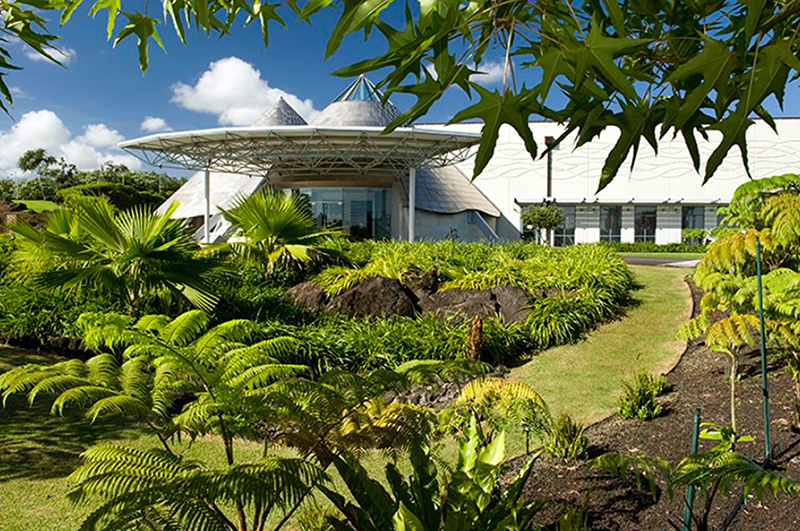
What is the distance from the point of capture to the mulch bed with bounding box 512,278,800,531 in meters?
3.98

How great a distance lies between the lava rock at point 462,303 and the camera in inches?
422

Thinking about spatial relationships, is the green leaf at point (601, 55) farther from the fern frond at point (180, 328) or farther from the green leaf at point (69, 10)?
the fern frond at point (180, 328)

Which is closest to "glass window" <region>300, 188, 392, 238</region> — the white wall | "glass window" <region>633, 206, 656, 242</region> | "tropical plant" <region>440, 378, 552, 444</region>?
"glass window" <region>633, 206, 656, 242</region>

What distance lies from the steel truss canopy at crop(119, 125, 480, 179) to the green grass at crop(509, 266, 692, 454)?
42.1ft

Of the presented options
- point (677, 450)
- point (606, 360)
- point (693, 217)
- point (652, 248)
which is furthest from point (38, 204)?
point (693, 217)

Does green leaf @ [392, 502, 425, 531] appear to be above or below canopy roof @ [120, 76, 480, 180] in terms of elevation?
below

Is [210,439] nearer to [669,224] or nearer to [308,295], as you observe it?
[308,295]

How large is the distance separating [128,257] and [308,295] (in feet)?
11.7

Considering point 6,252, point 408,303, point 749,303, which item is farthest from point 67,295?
point 749,303

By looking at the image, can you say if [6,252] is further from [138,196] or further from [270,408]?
[138,196]

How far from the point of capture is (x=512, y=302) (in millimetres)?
10969

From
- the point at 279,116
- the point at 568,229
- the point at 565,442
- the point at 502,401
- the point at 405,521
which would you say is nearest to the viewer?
the point at 405,521

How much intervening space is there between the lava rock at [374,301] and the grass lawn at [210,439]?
2.69 m

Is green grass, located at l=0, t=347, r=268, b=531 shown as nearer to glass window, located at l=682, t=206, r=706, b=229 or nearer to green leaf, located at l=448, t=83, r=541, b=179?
green leaf, located at l=448, t=83, r=541, b=179
